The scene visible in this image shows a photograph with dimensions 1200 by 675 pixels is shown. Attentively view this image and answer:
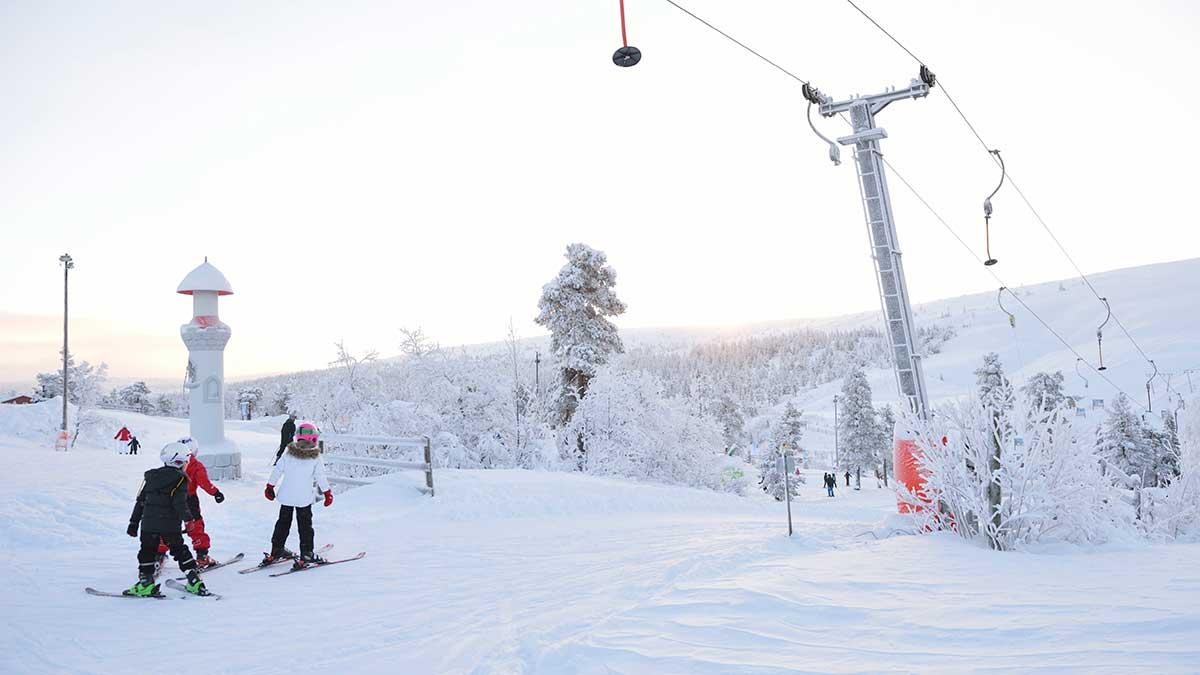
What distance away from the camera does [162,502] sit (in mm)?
8164

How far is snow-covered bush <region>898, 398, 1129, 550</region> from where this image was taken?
9.12 meters

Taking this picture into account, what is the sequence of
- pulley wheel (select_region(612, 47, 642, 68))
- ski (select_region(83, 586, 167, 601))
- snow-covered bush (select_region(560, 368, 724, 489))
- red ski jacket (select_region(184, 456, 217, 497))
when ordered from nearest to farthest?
pulley wheel (select_region(612, 47, 642, 68)), ski (select_region(83, 586, 167, 601)), red ski jacket (select_region(184, 456, 217, 497)), snow-covered bush (select_region(560, 368, 724, 489))

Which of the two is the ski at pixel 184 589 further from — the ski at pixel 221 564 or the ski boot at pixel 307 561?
the ski boot at pixel 307 561

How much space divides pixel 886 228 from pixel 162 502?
1090cm

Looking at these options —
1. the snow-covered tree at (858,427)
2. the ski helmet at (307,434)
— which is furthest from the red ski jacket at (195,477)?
the snow-covered tree at (858,427)

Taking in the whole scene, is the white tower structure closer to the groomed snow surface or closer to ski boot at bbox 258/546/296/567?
the groomed snow surface

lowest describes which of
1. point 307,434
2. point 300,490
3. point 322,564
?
point 322,564

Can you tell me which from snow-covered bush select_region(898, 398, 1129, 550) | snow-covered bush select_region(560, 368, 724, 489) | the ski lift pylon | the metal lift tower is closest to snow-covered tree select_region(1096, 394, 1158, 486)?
snow-covered bush select_region(560, 368, 724, 489)

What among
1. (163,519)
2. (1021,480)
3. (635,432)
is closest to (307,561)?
(163,519)

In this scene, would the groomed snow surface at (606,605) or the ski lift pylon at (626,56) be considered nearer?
the groomed snow surface at (606,605)

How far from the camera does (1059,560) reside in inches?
316

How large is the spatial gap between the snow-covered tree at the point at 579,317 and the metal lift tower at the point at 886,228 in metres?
20.9

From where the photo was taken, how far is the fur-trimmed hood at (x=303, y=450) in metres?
9.88

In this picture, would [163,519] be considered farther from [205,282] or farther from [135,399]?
[135,399]
